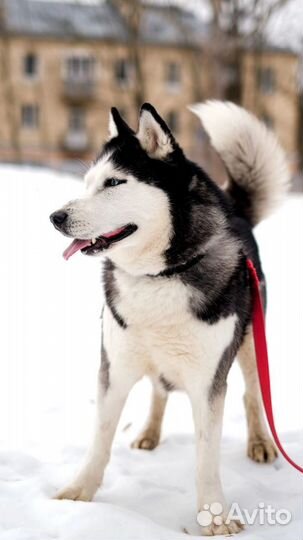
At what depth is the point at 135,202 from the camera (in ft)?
7.54

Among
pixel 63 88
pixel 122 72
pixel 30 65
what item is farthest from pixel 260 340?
pixel 30 65

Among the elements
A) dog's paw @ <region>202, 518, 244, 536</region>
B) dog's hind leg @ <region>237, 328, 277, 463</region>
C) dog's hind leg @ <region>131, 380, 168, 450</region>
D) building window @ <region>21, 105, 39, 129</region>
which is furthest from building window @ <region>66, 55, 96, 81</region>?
dog's paw @ <region>202, 518, 244, 536</region>

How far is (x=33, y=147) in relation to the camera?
31.8 metres

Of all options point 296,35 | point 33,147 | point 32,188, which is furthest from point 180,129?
point 32,188

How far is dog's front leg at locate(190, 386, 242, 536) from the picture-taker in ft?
7.93

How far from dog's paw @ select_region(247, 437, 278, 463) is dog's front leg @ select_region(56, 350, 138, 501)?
31.3 inches

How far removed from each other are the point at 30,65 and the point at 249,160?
102 ft

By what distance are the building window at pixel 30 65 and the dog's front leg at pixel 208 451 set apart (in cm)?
3178

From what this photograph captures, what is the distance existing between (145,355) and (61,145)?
30581 mm

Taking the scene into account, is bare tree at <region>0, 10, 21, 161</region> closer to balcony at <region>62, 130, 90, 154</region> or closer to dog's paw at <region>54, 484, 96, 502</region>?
balcony at <region>62, 130, 90, 154</region>

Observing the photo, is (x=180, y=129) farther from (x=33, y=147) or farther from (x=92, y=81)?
(x=33, y=147)

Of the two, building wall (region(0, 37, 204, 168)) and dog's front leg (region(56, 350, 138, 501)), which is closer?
dog's front leg (region(56, 350, 138, 501))

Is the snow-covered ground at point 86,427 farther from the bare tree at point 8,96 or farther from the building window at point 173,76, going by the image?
the building window at point 173,76

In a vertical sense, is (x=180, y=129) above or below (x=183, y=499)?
above
